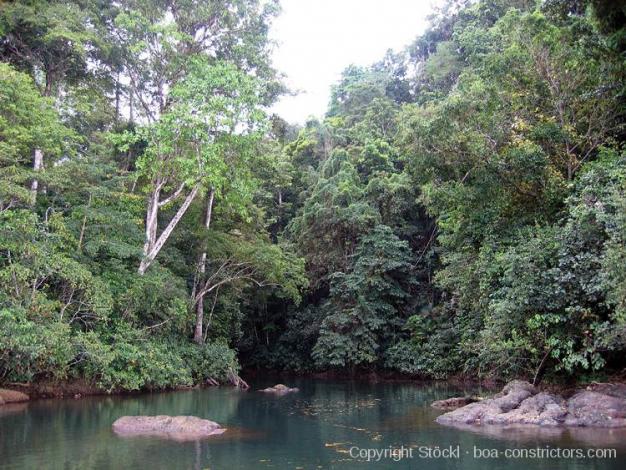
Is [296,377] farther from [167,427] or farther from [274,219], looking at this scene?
[167,427]

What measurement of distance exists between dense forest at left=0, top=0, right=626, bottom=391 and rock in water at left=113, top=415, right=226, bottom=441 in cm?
362

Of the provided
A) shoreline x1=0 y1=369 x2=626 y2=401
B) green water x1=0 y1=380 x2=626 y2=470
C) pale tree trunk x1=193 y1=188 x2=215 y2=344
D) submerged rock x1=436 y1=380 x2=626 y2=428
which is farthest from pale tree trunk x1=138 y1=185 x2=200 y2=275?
submerged rock x1=436 y1=380 x2=626 y2=428

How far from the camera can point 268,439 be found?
10.1 metres

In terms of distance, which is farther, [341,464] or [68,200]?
[68,200]

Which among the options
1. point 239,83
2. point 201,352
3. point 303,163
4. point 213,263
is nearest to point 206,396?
point 201,352

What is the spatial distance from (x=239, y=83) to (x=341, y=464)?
1421cm

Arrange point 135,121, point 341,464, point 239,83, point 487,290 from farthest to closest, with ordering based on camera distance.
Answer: point 135,121 < point 239,83 < point 487,290 < point 341,464

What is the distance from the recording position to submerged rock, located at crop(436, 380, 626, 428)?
36.4ft

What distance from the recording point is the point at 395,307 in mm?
26859

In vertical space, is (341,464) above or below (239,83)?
below

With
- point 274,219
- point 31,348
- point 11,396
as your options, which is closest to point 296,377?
point 274,219

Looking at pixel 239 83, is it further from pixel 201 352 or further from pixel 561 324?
pixel 561 324

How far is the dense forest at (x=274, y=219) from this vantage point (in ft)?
40.8

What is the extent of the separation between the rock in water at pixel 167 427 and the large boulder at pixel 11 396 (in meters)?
5.01
